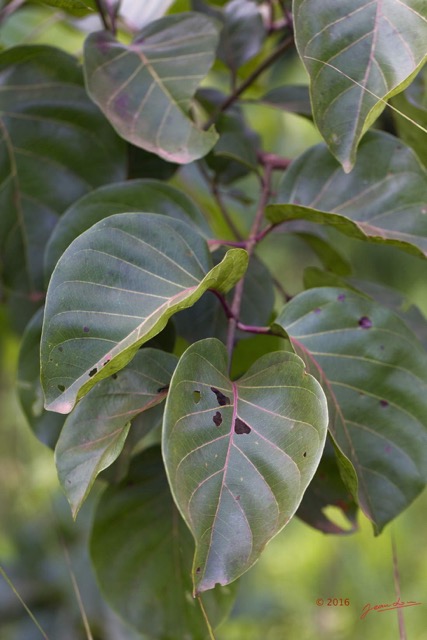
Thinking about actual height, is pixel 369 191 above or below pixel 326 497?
above

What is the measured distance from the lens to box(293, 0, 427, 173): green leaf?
477 millimetres

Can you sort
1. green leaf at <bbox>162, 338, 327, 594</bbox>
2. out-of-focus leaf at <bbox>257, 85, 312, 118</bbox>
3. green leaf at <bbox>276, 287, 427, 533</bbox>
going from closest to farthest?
green leaf at <bbox>162, 338, 327, 594</bbox> → green leaf at <bbox>276, 287, 427, 533</bbox> → out-of-focus leaf at <bbox>257, 85, 312, 118</bbox>

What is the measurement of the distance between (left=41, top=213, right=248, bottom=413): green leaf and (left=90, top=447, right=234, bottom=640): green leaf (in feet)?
0.71

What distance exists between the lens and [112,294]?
46 centimetres

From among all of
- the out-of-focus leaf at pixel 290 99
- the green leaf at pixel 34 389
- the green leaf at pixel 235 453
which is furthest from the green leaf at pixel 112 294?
the out-of-focus leaf at pixel 290 99

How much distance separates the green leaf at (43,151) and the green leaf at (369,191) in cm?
16

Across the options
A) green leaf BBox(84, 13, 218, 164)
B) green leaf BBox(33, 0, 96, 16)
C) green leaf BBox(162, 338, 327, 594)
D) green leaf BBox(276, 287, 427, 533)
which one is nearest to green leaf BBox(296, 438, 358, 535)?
green leaf BBox(276, 287, 427, 533)

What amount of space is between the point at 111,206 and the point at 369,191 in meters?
0.21

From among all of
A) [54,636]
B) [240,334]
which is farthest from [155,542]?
[54,636]

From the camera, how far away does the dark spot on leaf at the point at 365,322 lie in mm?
543

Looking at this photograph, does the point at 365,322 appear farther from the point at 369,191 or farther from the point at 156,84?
the point at 156,84

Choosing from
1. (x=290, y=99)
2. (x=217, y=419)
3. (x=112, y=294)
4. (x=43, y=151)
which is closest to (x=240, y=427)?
(x=217, y=419)

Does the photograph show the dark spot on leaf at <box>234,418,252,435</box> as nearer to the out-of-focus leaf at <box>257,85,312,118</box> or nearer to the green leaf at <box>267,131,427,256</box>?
the green leaf at <box>267,131,427,256</box>

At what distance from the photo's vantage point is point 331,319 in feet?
1.77
